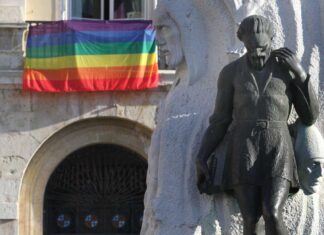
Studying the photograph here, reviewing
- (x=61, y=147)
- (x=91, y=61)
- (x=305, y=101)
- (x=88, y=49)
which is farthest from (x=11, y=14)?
(x=305, y=101)

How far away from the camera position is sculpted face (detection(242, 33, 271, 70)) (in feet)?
36.0

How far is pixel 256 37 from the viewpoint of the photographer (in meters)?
11.0

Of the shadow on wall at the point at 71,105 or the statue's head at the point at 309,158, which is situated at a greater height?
the shadow on wall at the point at 71,105

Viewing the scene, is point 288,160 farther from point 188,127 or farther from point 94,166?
point 94,166

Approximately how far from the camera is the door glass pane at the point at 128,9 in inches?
1142

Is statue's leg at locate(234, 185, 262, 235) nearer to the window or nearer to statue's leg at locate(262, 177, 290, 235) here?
statue's leg at locate(262, 177, 290, 235)

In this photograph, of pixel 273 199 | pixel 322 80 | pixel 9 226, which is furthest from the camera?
pixel 9 226

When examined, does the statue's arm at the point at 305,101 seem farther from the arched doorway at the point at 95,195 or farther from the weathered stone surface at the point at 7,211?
the arched doorway at the point at 95,195

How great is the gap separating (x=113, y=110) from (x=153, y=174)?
16802mm

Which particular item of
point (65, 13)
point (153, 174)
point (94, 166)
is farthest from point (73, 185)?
point (153, 174)

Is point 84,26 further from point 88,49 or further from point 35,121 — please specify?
point 35,121

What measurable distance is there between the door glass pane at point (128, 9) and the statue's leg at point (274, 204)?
18.2 meters

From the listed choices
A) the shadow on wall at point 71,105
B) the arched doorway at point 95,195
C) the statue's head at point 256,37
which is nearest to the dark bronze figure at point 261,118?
the statue's head at point 256,37

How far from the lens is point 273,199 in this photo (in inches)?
428
